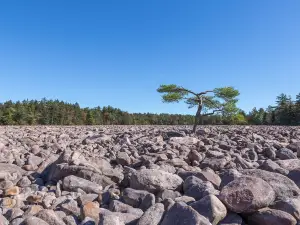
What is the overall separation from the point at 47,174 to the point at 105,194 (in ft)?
4.70

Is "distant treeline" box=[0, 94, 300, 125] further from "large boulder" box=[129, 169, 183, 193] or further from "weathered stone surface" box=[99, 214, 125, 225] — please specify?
"weathered stone surface" box=[99, 214, 125, 225]

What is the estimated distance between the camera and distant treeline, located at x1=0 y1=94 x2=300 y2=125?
29.5m

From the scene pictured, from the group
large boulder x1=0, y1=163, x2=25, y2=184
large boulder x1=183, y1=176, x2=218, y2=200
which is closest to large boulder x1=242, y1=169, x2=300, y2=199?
large boulder x1=183, y1=176, x2=218, y2=200

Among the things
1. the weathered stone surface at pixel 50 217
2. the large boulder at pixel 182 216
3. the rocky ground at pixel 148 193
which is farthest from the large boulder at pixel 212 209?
the weathered stone surface at pixel 50 217

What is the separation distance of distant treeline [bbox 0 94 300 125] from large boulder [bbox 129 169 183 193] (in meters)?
25.0

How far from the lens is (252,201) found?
2.17 metres

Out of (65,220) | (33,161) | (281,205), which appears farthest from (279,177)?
(33,161)

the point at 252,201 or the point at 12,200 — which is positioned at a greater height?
the point at 252,201

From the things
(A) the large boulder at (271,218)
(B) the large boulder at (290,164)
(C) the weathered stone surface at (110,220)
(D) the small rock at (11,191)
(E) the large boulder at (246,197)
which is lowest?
(D) the small rock at (11,191)

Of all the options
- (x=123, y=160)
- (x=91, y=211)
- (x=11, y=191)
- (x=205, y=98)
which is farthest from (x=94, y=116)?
(x=91, y=211)

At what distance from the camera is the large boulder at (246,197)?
218cm

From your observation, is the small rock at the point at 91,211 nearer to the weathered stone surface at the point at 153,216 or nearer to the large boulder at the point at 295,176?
the weathered stone surface at the point at 153,216

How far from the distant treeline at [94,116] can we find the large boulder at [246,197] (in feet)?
83.5

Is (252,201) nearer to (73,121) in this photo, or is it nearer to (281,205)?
(281,205)
